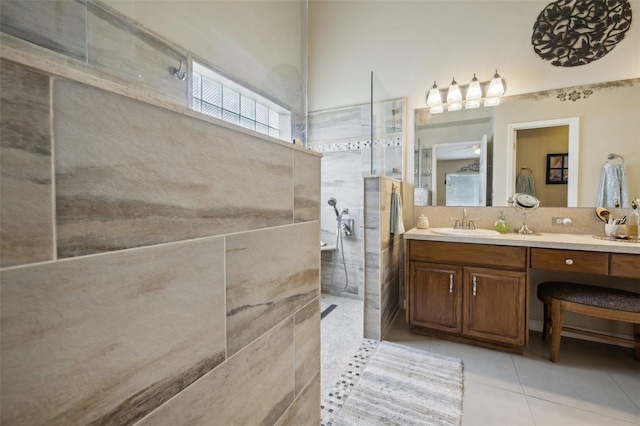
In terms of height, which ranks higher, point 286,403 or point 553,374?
point 286,403

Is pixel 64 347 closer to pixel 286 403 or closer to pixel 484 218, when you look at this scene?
pixel 286 403

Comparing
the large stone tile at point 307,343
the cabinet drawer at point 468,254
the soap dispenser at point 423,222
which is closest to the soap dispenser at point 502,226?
the cabinet drawer at point 468,254

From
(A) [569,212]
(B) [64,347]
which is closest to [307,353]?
(B) [64,347]

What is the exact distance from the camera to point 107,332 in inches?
14.5

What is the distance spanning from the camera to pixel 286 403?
2.54 ft

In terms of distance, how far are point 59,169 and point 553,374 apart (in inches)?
101

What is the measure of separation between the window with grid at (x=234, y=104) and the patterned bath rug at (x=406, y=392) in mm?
1477

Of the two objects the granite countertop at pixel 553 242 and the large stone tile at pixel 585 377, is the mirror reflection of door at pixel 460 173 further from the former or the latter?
the large stone tile at pixel 585 377

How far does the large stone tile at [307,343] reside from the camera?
0.83 metres

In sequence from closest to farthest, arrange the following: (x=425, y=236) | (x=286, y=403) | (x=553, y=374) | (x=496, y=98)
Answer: (x=286, y=403), (x=553, y=374), (x=425, y=236), (x=496, y=98)

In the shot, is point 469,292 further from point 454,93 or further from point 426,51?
point 426,51

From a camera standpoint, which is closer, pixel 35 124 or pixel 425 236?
pixel 35 124

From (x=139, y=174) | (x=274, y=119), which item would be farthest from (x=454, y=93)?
(x=139, y=174)

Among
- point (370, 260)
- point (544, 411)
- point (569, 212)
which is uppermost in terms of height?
point (569, 212)
